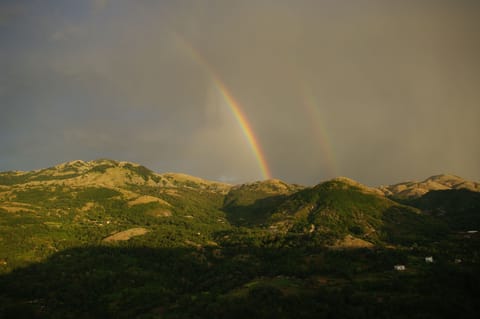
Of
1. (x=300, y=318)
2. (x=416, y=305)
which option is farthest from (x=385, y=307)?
(x=300, y=318)

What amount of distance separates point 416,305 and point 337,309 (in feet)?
133

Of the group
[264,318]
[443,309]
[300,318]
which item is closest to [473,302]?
[443,309]

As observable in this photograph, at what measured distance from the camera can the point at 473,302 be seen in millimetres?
195375

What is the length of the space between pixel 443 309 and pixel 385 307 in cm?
2768

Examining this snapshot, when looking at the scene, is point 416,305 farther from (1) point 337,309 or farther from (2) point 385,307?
(1) point 337,309

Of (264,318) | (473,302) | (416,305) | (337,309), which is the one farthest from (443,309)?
(264,318)

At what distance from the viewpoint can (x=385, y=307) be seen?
632 feet

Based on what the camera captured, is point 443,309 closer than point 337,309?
Yes

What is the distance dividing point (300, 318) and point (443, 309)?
72.6m

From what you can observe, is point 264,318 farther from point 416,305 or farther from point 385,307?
point 416,305

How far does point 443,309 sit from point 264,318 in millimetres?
92187

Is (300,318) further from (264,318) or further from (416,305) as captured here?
(416,305)

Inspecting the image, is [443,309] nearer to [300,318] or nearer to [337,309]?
[337,309]

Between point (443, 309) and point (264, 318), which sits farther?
point (264, 318)
